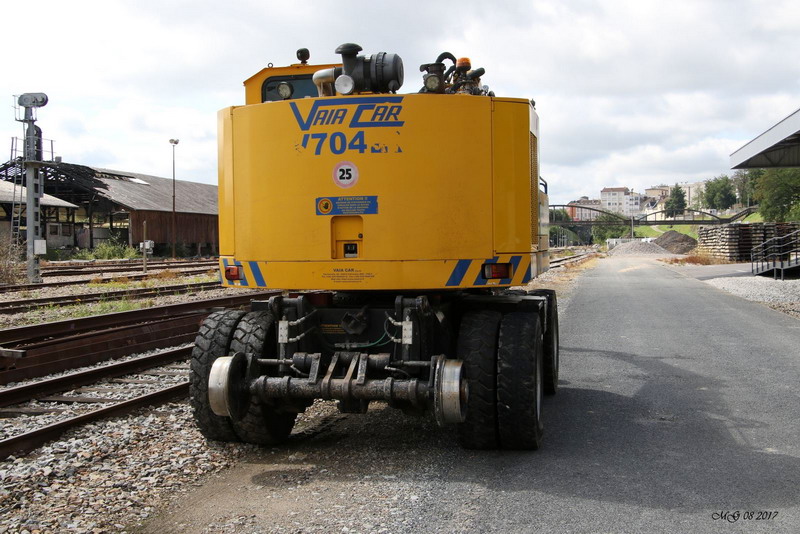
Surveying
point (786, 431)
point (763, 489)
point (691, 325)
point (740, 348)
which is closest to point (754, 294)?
point (691, 325)

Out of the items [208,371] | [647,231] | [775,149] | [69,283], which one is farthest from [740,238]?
[647,231]

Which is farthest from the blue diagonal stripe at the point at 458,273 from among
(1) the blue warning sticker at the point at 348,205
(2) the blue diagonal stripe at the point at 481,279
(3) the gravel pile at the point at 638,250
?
(3) the gravel pile at the point at 638,250

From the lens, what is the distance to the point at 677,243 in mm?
85000

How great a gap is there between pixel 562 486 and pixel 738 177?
175m

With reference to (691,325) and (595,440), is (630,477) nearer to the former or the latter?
(595,440)

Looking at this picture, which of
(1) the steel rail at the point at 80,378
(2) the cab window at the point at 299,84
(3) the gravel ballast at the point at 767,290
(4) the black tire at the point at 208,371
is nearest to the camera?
(4) the black tire at the point at 208,371

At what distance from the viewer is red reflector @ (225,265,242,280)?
5676mm

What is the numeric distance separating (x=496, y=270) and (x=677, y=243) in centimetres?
8620

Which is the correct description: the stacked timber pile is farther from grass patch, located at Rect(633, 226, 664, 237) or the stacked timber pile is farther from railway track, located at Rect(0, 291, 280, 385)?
grass patch, located at Rect(633, 226, 664, 237)

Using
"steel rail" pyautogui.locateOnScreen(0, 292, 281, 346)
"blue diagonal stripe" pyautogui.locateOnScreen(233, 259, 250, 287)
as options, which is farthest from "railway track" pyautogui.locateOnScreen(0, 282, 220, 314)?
"blue diagonal stripe" pyautogui.locateOnScreen(233, 259, 250, 287)

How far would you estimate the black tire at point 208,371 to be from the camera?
574cm

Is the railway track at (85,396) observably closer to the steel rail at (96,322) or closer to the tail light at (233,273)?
the steel rail at (96,322)

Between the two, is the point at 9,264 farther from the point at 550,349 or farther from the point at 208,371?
the point at 550,349

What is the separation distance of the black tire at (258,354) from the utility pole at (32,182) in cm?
1886
